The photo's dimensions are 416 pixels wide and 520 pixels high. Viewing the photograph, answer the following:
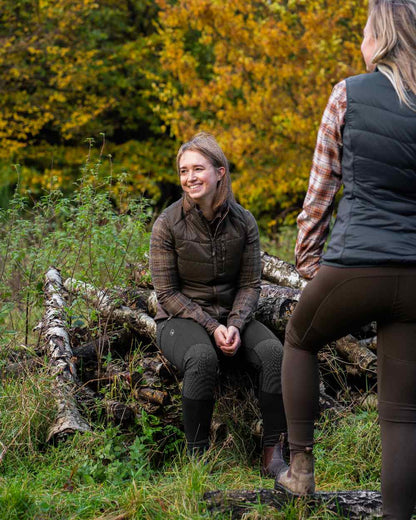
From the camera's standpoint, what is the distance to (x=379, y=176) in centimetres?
248

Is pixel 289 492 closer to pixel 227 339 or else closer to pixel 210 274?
pixel 227 339

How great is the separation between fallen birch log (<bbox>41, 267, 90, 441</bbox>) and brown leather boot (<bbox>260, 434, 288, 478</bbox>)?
3.09ft

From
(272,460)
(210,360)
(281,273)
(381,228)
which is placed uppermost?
(381,228)

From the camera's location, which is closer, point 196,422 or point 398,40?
point 398,40

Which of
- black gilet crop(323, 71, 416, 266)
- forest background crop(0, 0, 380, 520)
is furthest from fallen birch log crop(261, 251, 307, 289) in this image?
black gilet crop(323, 71, 416, 266)

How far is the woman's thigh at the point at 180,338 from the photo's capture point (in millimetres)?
3801

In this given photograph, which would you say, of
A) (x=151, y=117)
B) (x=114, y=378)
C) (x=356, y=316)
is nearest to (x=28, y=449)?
(x=114, y=378)

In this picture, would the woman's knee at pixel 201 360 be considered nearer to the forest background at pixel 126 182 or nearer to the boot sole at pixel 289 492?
the forest background at pixel 126 182

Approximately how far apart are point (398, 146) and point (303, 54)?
24.9 feet

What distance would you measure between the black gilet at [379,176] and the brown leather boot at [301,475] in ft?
2.59

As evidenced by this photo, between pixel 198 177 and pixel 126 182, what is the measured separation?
6.06 ft

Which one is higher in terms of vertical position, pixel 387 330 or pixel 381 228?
pixel 381 228

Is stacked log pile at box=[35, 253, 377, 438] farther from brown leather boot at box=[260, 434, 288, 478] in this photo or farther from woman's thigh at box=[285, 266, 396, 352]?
woman's thigh at box=[285, 266, 396, 352]

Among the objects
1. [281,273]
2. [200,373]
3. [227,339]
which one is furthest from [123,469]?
[281,273]
